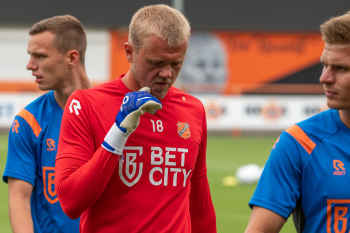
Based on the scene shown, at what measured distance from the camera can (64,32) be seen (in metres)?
3.98

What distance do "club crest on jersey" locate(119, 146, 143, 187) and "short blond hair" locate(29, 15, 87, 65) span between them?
1314mm

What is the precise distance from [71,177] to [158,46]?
0.77m

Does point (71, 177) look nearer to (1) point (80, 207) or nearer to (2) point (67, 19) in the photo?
(1) point (80, 207)

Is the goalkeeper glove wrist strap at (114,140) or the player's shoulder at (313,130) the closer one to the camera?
the goalkeeper glove wrist strap at (114,140)

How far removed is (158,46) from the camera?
2.83m

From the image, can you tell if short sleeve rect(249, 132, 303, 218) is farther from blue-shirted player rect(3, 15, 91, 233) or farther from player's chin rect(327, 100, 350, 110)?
blue-shirted player rect(3, 15, 91, 233)

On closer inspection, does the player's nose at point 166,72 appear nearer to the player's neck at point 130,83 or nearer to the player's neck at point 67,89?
the player's neck at point 130,83

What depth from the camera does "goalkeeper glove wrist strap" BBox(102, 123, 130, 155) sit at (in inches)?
106

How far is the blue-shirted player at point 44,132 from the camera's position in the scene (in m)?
3.60

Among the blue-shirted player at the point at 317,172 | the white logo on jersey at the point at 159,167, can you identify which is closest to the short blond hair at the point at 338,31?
the blue-shirted player at the point at 317,172

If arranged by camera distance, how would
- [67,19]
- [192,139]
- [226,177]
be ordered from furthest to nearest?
[226,177], [67,19], [192,139]

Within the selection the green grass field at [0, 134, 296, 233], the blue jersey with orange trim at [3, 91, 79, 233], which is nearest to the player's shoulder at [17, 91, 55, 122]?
the blue jersey with orange trim at [3, 91, 79, 233]

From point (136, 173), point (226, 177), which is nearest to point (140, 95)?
point (136, 173)

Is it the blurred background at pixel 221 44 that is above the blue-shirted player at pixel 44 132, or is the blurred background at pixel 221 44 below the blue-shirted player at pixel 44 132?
below
